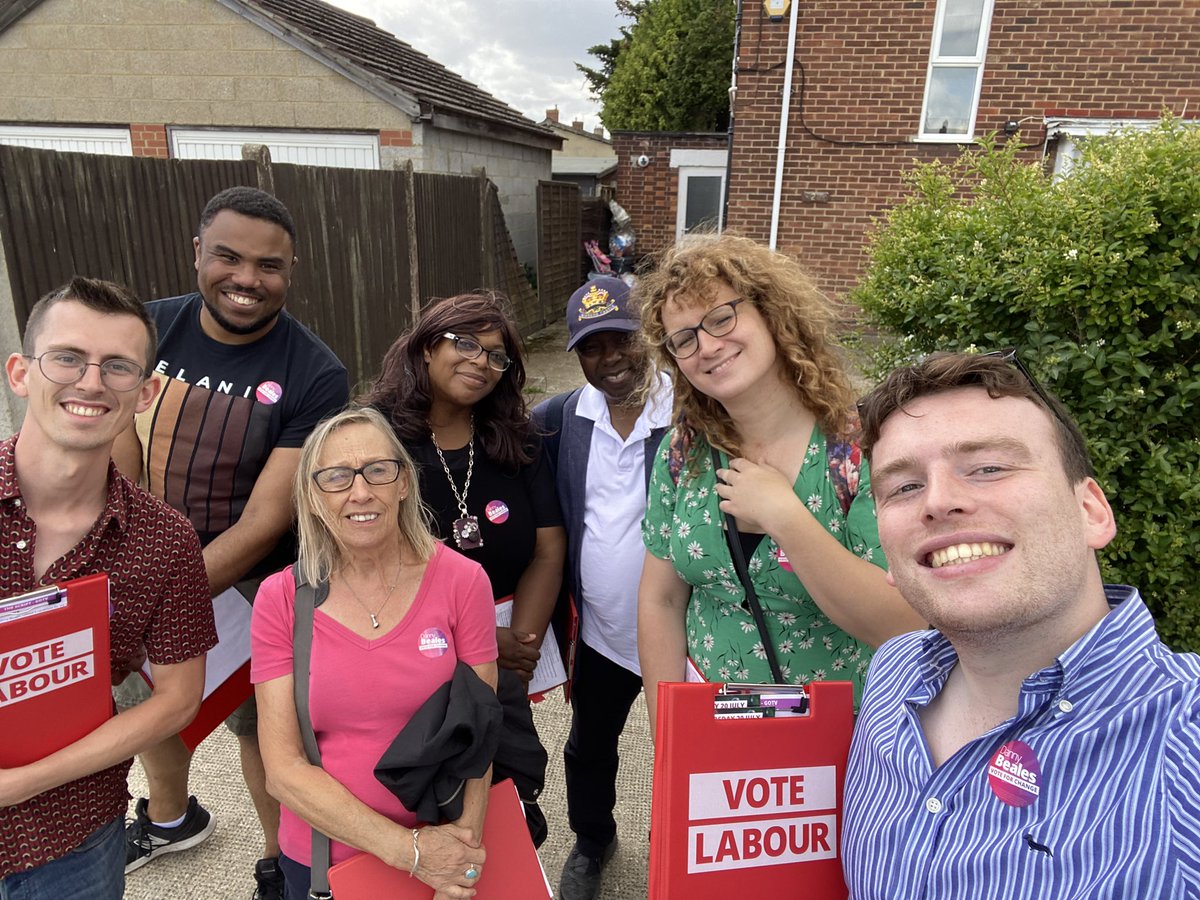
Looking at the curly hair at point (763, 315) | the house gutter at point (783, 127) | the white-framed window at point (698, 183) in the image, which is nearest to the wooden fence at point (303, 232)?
the curly hair at point (763, 315)

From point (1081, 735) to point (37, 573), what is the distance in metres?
1.95

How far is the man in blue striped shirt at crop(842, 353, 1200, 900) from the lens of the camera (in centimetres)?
97

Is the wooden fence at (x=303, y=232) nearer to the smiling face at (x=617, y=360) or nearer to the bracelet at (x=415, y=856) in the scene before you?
the smiling face at (x=617, y=360)

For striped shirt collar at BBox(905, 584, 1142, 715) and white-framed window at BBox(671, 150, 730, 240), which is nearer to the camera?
striped shirt collar at BBox(905, 584, 1142, 715)

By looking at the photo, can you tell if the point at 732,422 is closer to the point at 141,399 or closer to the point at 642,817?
the point at 141,399

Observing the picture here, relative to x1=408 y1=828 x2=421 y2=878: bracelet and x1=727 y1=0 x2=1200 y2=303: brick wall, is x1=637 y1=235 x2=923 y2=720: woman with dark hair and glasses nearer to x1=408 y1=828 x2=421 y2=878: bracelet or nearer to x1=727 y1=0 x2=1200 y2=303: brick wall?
x1=408 y1=828 x2=421 y2=878: bracelet

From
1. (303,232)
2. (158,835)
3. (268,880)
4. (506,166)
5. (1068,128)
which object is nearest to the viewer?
(268,880)

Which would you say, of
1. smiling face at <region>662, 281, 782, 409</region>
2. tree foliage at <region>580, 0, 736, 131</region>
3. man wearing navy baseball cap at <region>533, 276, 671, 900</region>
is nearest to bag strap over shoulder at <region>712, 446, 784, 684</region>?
smiling face at <region>662, 281, 782, 409</region>

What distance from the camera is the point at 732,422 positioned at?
181cm

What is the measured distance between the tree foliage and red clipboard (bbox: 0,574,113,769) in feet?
71.3

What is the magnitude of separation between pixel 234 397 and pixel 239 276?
0.39 m

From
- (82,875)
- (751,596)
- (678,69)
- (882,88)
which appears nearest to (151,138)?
(882,88)

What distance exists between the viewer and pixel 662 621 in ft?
6.30

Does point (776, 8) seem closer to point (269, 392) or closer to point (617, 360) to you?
point (617, 360)
